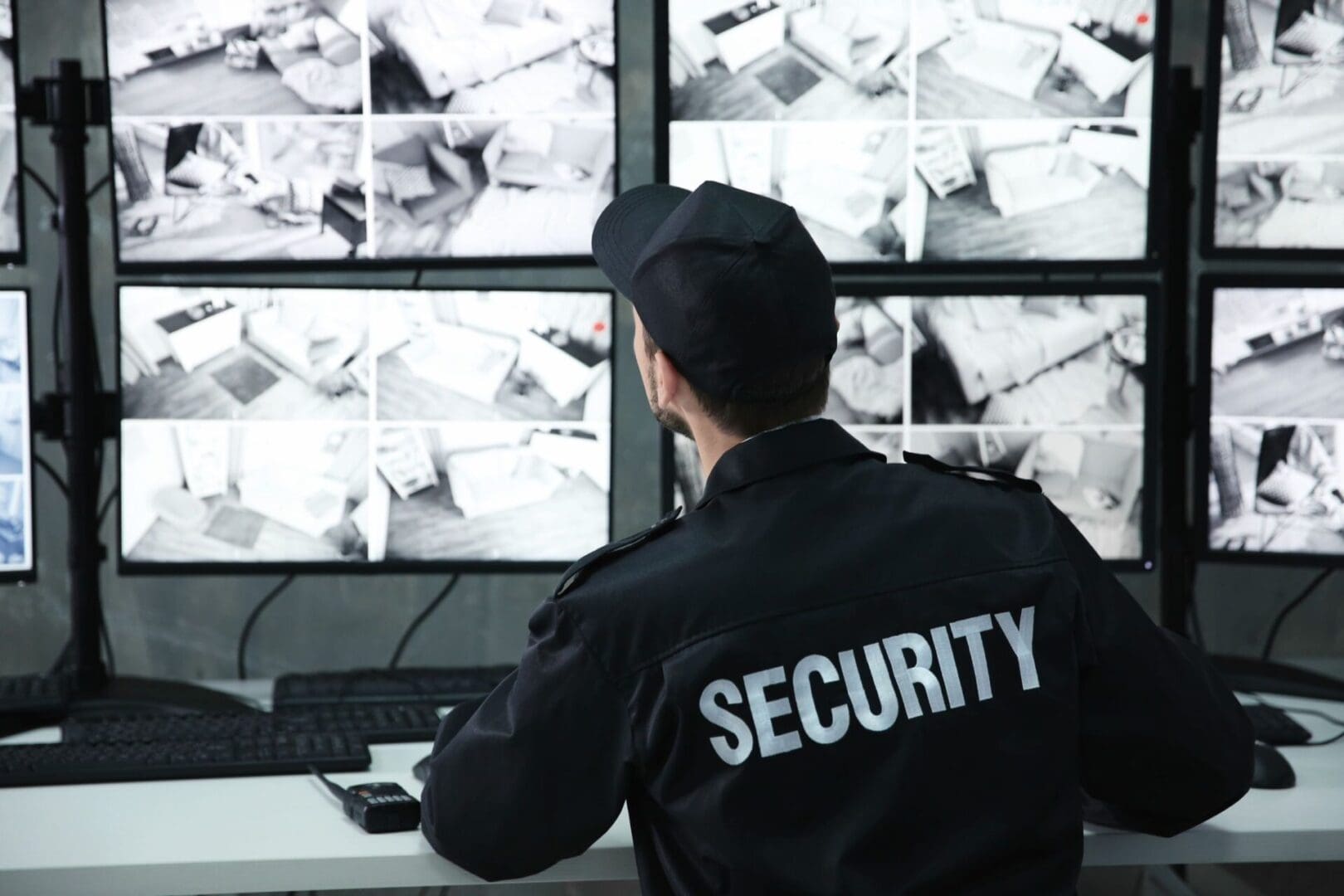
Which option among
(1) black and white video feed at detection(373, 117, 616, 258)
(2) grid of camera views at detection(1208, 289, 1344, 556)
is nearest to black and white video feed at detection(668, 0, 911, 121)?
(1) black and white video feed at detection(373, 117, 616, 258)

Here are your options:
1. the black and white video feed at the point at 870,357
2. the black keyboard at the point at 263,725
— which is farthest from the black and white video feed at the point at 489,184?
the black keyboard at the point at 263,725

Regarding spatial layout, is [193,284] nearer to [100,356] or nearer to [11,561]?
[100,356]

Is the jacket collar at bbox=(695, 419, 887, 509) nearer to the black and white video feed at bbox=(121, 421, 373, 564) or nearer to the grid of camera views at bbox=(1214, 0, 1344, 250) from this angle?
the black and white video feed at bbox=(121, 421, 373, 564)

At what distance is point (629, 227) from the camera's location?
3.45 ft

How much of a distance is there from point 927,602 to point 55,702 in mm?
1025

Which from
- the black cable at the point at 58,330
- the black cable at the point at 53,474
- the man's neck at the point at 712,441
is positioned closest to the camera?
the man's neck at the point at 712,441

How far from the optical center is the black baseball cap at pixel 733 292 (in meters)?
0.94

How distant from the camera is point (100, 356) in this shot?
1.65 m

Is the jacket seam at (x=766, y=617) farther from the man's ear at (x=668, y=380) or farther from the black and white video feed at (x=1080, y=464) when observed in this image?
the black and white video feed at (x=1080, y=464)

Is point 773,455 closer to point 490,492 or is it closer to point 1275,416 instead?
point 490,492

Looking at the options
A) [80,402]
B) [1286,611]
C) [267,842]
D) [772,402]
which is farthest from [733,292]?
[1286,611]

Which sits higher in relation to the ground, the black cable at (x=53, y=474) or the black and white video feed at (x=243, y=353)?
the black and white video feed at (x=243, y=353)

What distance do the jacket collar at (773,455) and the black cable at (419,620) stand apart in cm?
84

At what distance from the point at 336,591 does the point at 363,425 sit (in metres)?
0.32
